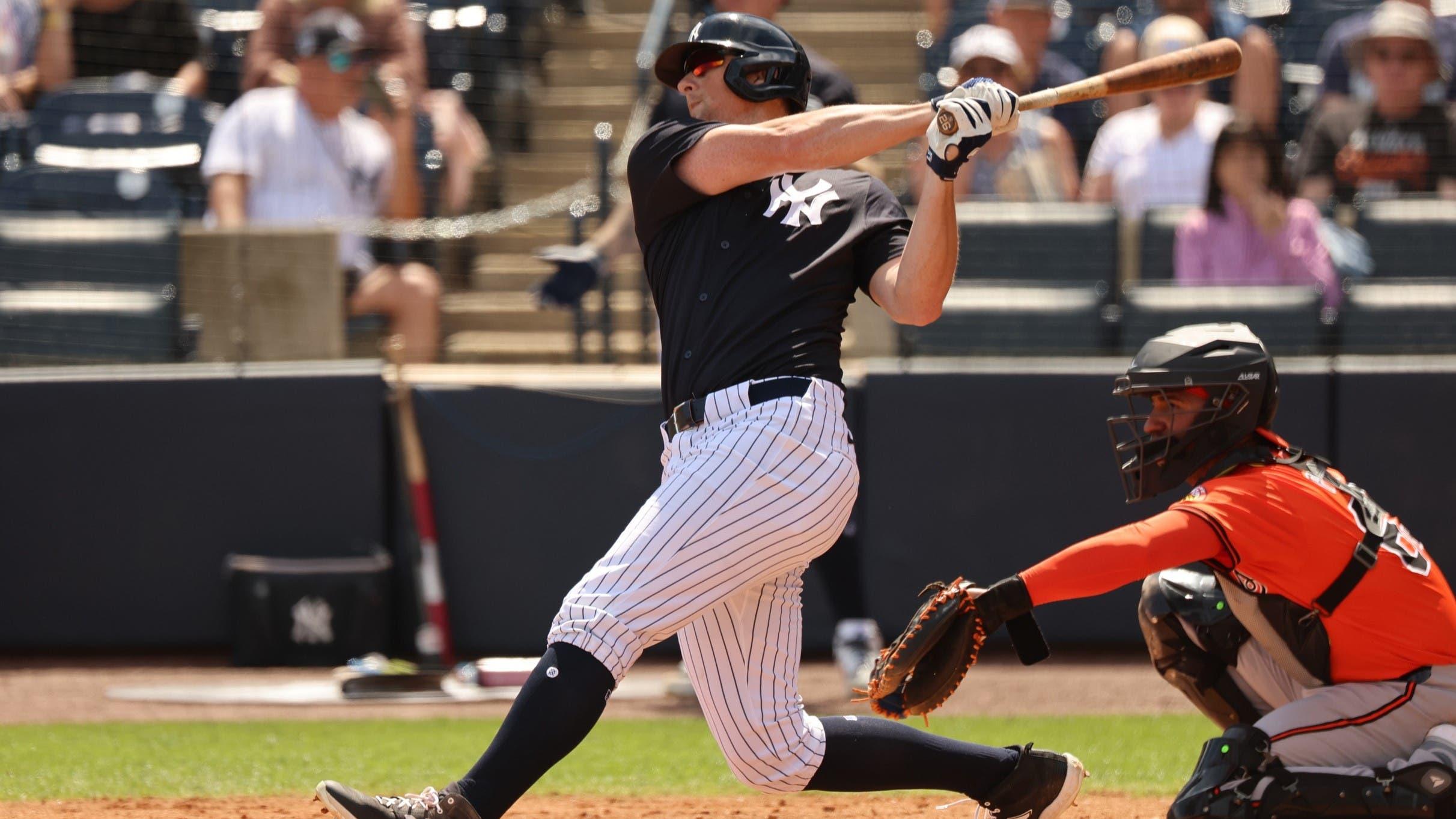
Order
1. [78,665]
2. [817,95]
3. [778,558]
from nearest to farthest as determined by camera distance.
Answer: [778,558] → [817,95] → [78,665]

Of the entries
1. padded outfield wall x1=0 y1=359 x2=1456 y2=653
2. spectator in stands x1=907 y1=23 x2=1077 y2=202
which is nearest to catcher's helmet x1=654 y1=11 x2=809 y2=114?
padded outfield wall x1=0 y1=359 x2=1456 y2=653

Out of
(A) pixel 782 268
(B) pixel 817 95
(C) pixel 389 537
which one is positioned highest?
(B) pixel 817 95

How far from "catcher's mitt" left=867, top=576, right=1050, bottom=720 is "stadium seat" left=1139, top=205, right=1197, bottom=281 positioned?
4.05m

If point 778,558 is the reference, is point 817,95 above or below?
above

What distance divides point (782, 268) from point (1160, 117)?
4.88m

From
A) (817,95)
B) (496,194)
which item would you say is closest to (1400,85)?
(817,95)

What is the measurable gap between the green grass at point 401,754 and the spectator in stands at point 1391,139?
3.16m

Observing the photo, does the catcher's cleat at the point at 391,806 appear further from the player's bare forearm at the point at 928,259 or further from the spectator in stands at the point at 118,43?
the spectator in stands at the point at 118,43

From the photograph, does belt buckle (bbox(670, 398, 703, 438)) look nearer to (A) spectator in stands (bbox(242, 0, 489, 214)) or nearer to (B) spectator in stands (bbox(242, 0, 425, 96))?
(A) spectator in stands (bbox(242, 0, 489, 214))

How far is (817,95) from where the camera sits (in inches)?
206

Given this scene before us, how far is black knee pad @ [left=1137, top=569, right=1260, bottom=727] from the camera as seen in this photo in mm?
3529

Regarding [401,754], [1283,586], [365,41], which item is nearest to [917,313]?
[1283,586]

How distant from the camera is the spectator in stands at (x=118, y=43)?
846 centimetres

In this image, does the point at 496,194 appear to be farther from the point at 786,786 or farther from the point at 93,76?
the point at 786,786
